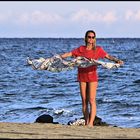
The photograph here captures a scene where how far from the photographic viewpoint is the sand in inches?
416

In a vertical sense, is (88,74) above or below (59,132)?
above

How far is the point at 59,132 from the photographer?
11227 mm

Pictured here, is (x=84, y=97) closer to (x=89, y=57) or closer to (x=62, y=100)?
(x=89, y=57)

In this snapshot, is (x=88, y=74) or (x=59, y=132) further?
(x=88, y=74)

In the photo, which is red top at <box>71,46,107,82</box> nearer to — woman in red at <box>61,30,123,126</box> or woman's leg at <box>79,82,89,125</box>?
woman in red at <box>61,30,123,126</box>

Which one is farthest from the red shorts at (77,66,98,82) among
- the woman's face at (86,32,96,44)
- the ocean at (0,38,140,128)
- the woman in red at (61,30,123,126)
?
the ocean at (0,38,140,128)

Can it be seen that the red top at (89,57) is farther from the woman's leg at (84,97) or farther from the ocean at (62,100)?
the ocean at (62,100)

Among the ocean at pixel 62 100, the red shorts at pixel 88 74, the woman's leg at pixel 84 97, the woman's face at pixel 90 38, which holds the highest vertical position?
the woman's face at pixel 90 38

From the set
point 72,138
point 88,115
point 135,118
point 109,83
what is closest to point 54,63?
point 88,115

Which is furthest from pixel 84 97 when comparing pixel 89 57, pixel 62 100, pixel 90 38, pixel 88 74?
pixel 62 100

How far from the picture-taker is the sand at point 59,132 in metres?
10.6

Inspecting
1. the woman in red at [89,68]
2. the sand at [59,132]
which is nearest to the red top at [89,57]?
the woman in red at [89,68]

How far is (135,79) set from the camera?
125 feet

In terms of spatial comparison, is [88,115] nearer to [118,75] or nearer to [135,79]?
[135,79]
